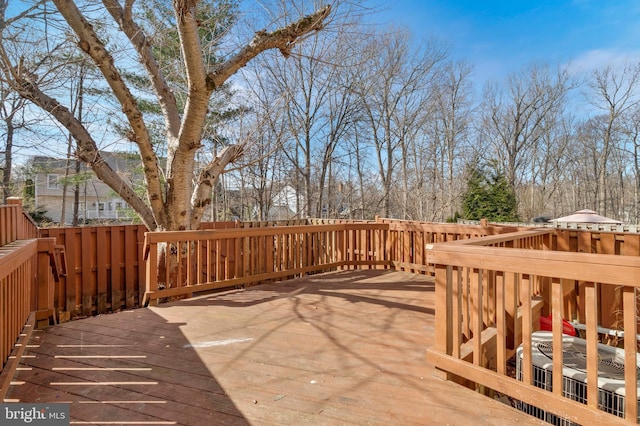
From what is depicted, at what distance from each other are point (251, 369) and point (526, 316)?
5.79 feet

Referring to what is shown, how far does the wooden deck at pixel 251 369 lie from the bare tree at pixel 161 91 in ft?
6.14

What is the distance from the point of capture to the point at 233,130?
702 centimetres

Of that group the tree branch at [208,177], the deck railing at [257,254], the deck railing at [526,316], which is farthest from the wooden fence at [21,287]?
the deck railing at [526,316]

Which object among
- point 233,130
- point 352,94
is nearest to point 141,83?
point 233,130

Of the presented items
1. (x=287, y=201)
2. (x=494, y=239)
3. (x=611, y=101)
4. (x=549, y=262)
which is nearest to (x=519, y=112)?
(x=611, y=101)

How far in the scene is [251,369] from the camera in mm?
2359

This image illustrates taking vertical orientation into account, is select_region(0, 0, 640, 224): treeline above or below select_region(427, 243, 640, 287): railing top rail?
above

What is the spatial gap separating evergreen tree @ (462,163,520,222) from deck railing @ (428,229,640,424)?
15.0 m

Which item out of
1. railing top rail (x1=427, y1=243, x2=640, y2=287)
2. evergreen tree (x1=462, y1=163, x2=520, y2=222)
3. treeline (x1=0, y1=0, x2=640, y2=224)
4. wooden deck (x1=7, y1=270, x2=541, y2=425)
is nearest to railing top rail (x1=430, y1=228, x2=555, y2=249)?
railing top rail (x1=427, y1=243, x2=640, y2=287)

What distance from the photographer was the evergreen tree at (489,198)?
53.4 feet

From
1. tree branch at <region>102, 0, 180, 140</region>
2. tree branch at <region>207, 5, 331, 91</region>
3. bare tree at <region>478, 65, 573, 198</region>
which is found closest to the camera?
tree branch at <region>207, 5, 331, 91</region>

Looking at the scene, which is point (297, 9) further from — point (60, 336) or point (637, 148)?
point (637, 148)

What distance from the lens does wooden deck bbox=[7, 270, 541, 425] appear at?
1844 millimetres

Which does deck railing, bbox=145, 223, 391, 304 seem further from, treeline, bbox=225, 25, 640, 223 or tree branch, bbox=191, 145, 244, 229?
treeline, bbox=225, 25, 640, 223
